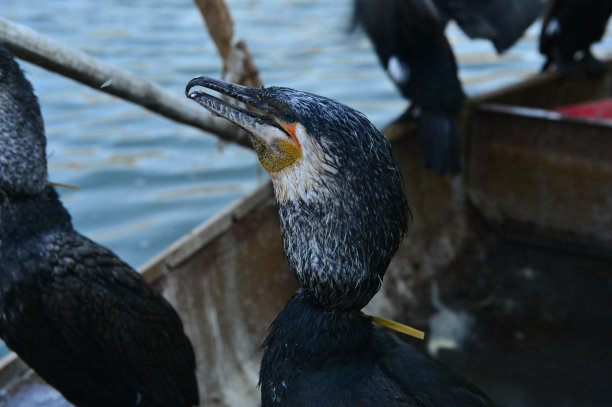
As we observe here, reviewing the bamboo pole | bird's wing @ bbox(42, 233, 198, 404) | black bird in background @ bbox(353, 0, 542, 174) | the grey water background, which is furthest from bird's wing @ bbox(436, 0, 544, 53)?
bird's wing @ bbox(42, 233, 198, 404)

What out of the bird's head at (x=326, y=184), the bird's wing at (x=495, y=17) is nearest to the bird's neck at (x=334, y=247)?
the bird's head at (x=326, y=184)

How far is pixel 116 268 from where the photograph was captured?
216 centimetres

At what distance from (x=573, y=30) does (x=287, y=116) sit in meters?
4.69

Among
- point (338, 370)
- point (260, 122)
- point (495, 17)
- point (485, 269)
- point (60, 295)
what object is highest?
point (495, 17)

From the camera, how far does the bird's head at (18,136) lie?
2010mm

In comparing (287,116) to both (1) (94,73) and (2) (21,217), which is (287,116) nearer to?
(2) (21,217)

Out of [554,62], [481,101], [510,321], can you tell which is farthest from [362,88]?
[510,321]

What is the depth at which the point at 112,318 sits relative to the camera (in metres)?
2.09

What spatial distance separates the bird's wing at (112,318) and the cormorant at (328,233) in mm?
646

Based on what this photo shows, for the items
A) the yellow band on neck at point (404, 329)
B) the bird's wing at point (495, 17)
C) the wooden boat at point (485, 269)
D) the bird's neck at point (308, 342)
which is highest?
the bird's wing at point (495, 17)

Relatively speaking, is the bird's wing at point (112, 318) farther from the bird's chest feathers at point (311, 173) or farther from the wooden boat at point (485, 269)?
the bird's chest feathers at point (311, 173)

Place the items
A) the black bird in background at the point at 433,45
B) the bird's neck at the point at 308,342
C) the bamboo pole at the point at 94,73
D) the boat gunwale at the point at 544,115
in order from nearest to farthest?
the bird's neck at the point at 308,342 → the bamboo pole at the point at 94,73 → the boat gunwale at the point at 544,115 → the black bird in background at the point at 433,45

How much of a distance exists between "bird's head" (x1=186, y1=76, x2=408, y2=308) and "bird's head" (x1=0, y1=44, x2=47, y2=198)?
760 millimetres

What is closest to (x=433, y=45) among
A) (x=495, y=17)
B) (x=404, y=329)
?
(x=495, y=17)
